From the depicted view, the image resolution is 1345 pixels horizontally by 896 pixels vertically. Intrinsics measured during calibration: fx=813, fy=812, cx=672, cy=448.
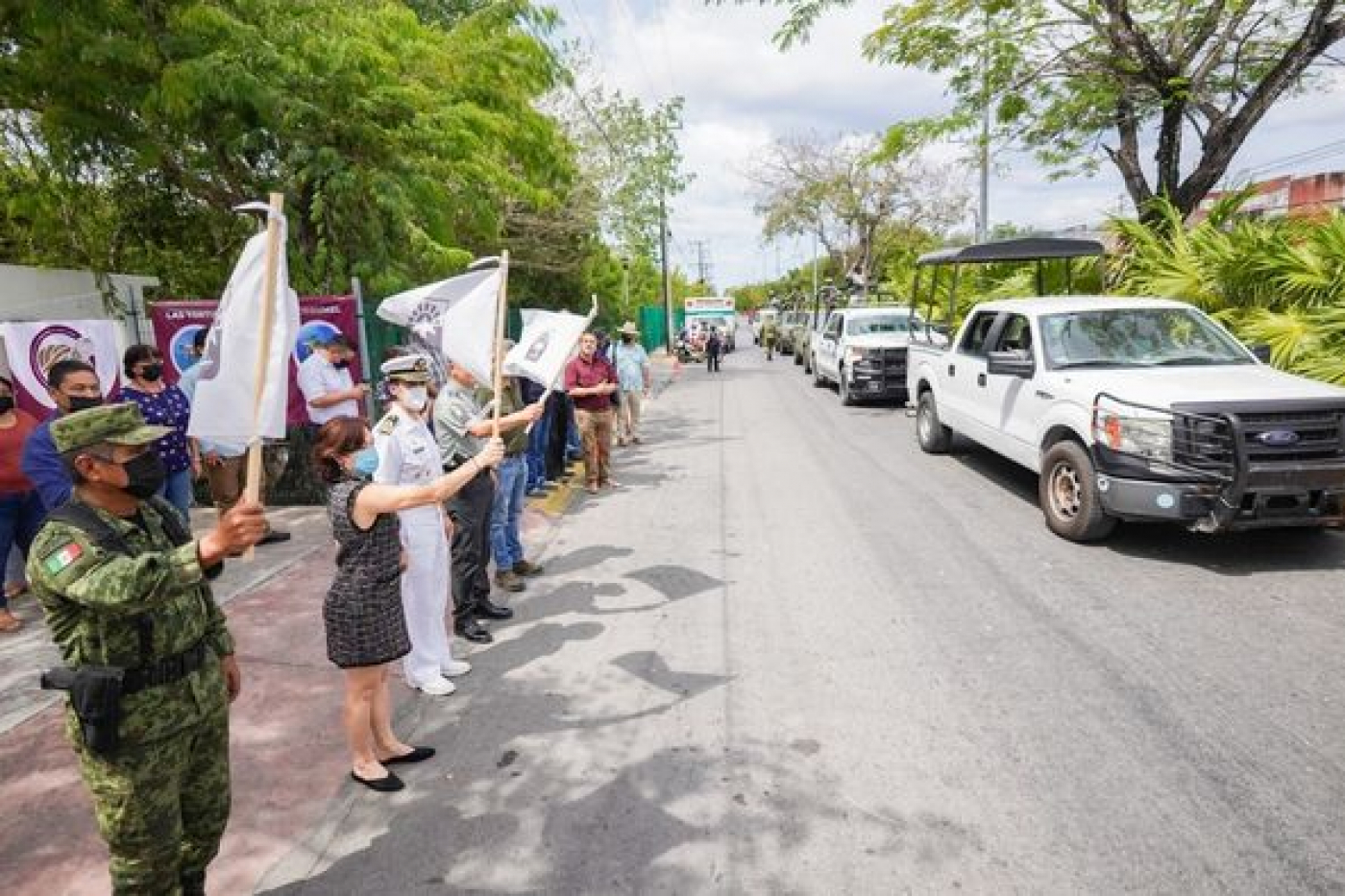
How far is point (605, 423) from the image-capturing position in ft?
30.0

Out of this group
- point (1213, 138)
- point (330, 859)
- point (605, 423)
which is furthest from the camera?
point (1213, 138)

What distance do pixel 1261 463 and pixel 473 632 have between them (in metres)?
5.34

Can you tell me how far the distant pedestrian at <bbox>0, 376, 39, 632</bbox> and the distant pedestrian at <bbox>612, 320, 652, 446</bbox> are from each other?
704 cm

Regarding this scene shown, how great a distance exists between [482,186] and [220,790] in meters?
8.11

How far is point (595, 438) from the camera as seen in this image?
9125 millimetres

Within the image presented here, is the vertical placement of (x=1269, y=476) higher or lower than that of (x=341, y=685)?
higher

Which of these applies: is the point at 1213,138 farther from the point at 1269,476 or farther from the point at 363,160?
the point at 363,160

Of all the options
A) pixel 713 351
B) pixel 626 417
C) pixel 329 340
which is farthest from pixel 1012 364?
pixel 713 351

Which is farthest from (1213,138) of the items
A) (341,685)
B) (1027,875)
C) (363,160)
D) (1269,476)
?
(341,685)

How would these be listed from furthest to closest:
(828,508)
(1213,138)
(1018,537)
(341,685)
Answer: (1213,138)
(828,508)
(1018,537)
(341,685)

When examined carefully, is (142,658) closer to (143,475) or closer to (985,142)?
(143,475)

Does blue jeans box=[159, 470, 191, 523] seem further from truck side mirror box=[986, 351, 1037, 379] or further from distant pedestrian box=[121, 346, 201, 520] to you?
truck side mirror box=[986, 351, 1037, 379]

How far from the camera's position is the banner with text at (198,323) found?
7555 mm

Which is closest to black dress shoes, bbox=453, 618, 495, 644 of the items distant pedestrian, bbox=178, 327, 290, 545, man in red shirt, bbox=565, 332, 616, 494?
distant pedestrian, bbox=178, 327, 290, 545
